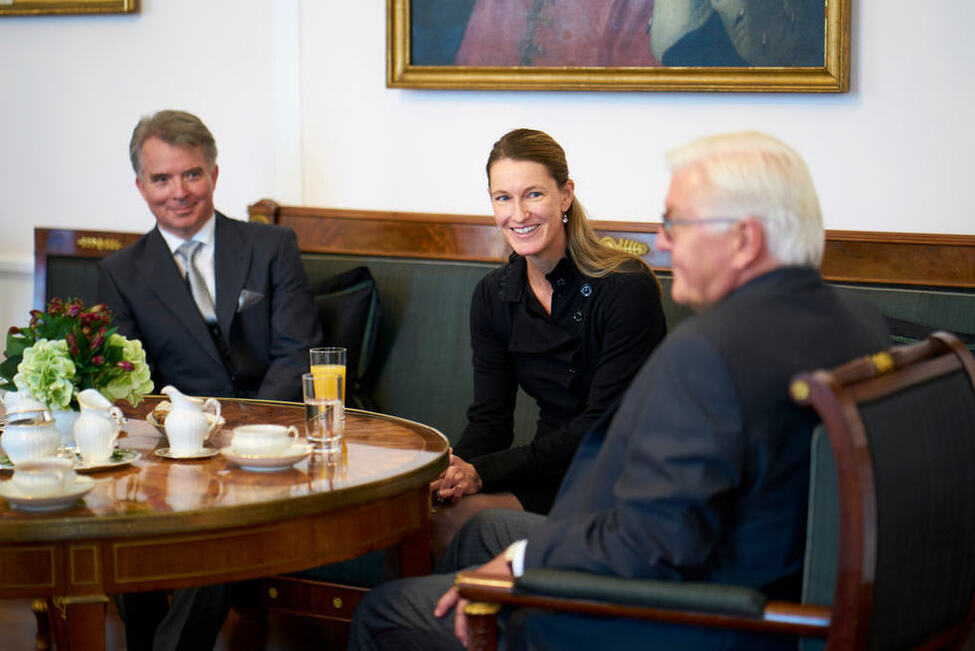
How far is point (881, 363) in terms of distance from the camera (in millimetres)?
1780

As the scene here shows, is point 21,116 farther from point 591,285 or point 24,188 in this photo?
point 591,285

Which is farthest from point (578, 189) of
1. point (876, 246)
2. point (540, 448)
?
point (540, 448)

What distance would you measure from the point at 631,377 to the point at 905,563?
1.37 meters

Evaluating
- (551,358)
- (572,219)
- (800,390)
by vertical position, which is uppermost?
(572,219)

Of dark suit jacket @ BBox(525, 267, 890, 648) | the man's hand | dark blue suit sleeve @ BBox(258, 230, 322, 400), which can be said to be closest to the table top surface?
the man's hand

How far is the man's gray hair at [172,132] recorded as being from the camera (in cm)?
377

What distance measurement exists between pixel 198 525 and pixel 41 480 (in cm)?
29

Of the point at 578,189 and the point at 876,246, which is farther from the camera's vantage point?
the point at 578,189

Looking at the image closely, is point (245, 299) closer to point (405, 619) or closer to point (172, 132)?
point (172, 132)

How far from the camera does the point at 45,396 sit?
246 centimetres

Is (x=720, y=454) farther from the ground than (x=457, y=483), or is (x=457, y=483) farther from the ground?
(x=720, y=454)

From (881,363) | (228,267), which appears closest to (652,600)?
(881,363)

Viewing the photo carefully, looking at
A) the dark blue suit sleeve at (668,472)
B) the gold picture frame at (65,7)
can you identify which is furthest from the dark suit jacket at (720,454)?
the gold picture frame at (65,7)

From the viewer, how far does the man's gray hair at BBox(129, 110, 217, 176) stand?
377 centimetres
